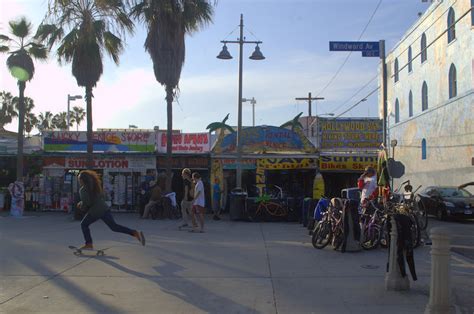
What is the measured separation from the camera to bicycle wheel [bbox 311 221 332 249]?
1090 centimetres

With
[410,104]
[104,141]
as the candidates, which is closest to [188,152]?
[104,141]

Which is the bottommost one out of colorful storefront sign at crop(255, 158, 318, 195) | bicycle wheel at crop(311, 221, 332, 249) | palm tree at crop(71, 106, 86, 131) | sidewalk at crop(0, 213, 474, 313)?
sidewalk at crop(0, 213, 474, 313)

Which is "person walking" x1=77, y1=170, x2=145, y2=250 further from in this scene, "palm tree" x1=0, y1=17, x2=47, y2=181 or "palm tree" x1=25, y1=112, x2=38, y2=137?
"palm tree" x1=25, y1=112, x2=38, y2=137

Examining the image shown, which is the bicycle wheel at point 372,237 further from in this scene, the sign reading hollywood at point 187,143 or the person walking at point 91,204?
the sign reading hollywood at point 187,143

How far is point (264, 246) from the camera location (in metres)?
11.4

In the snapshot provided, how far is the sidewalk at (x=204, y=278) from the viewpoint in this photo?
6262mm

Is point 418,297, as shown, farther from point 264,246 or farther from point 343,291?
point 264,246

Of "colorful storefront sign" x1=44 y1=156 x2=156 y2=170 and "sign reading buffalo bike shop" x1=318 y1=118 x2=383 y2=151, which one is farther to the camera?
"sign reading buffalo bike shop" x1=318 y1=118 x2=383 y2=151

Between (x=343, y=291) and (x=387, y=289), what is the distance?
0.60 m

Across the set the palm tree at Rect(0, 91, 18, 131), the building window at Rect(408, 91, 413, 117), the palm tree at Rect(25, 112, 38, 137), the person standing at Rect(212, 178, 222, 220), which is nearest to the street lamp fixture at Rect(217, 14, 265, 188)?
the person standing at Rect(212, 178, 222, 220)

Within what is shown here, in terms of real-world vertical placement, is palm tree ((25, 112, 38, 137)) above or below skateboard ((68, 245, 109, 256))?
above

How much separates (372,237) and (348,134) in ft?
45.5

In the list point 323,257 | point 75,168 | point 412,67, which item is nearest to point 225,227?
point 323,257

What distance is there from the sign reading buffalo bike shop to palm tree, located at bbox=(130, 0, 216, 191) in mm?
7649
